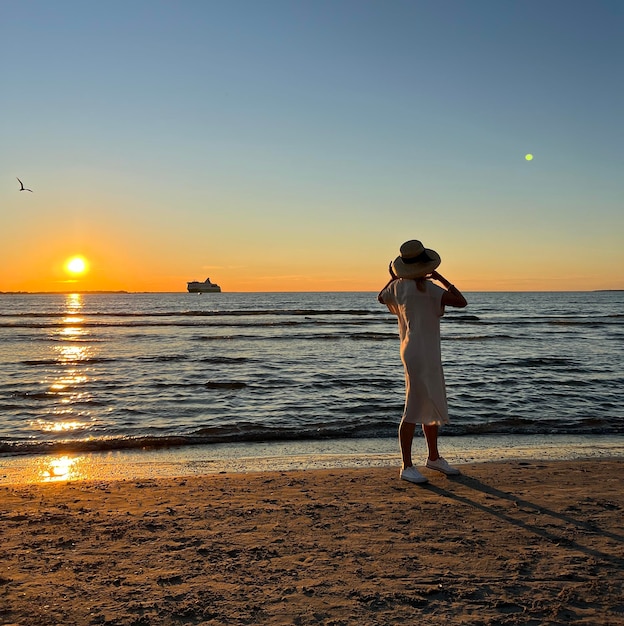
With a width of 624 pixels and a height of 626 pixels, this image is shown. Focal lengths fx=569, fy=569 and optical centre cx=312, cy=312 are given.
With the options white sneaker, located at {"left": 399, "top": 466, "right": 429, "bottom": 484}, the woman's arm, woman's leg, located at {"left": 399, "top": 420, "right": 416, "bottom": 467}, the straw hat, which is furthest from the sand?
the straw hat

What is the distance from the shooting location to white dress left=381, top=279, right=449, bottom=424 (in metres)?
Result: 5.21

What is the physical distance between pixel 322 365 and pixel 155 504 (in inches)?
485

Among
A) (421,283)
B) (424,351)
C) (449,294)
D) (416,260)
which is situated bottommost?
(424,351)

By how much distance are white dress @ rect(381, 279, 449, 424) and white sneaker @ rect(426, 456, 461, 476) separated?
Answer: 0.61 metres

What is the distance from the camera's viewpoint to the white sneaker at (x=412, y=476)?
524 cm

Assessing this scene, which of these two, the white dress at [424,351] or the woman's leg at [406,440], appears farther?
the woman's leg at [406,440]

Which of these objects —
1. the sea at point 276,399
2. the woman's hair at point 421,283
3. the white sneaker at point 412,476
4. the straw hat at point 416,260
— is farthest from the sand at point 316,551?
the sea at point 276,399

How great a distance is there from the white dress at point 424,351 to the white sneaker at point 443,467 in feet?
2.01

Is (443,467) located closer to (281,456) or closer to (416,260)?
(416,260)

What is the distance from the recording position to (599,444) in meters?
7.57

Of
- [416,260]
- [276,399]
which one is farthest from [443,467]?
[276,399]

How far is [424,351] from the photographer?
5.23m

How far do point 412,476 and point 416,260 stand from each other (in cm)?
200

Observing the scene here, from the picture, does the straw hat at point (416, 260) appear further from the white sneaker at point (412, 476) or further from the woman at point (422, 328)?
the white sneaker at point (412, 476)
